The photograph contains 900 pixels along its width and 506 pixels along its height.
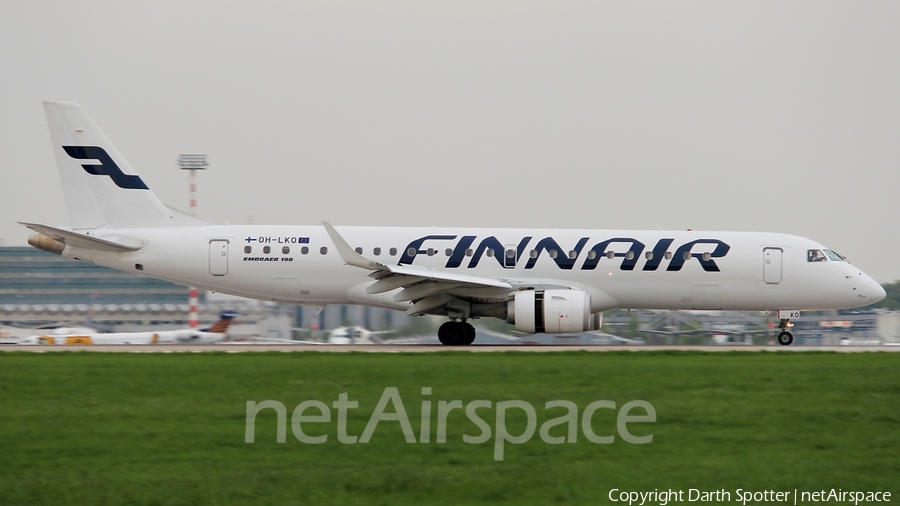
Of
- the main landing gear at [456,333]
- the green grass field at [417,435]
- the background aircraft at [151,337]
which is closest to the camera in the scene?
the green grass field at [417,435]

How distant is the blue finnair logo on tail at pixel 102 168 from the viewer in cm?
2678

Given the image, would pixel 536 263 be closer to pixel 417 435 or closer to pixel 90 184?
pixel 90 184

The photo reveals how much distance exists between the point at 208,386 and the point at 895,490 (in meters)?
8.70

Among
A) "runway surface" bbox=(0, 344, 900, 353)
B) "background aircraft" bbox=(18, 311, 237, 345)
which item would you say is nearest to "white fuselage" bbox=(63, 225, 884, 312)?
"runway surface" bbox=(0, 344, 900, 353)

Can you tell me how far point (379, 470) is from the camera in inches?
378

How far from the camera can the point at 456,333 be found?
84.3 ft

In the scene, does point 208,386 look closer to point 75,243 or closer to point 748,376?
point 748,376

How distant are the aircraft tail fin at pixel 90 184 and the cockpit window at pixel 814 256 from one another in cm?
1671

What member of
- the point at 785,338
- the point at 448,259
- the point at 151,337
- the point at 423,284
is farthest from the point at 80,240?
the point at 785,338

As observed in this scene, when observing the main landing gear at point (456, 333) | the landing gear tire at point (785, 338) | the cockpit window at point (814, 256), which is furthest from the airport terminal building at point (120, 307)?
the cockpit window at point (814, 256)

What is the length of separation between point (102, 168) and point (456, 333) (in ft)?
34.8

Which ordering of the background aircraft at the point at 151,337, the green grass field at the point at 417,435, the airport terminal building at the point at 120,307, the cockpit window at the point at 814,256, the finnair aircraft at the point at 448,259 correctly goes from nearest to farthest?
the green grass field at the point at 417,435 < the finnair aircraft at the point at 448,259 < the cockpit window at the point at 814,256 < the background aircraft at the point at 151,337 < the airport terminal building at the point at 120,307

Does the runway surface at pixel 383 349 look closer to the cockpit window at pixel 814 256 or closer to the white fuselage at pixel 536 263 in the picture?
the white fuselage at pixel 536 263

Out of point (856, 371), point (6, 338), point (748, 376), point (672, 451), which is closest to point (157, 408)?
point (672, 451)
